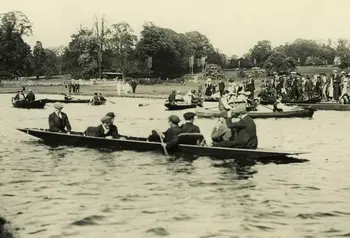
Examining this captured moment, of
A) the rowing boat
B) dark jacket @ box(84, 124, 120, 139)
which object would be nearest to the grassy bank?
the rowing boat

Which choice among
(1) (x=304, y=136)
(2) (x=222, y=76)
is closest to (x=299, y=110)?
(1) (x=304, y=136)

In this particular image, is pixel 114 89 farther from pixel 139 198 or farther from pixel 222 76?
pixel 139 198

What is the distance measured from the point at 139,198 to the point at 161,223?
192 cm

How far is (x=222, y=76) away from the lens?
77.5m

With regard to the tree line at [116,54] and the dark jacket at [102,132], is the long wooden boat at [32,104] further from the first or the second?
the tree line at [116,54]

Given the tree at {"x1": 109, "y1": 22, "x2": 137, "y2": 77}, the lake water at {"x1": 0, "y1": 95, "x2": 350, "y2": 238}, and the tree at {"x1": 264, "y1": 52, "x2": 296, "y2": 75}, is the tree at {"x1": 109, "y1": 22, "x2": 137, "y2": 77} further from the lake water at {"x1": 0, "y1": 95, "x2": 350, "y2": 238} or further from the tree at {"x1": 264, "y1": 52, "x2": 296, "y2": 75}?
the lake water at {"x1": 0, "y1": 95, "x2": 350, "y2": 238}

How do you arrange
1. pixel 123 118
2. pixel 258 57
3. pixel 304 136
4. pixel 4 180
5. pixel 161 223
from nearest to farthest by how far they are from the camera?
1. pixel 161 223
2. pixel 4 180
3. pixel 304 136
4. pixel 123 118
5. pixel 258 57

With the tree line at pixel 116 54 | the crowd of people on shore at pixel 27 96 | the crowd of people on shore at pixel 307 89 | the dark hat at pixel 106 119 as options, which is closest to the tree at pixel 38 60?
the tree line at pixel 116 54

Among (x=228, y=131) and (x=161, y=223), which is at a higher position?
(x=228, y=131)

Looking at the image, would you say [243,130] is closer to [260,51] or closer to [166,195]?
[166,195]

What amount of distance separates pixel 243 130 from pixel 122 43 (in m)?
71.4

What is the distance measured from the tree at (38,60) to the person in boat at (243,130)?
8332cm

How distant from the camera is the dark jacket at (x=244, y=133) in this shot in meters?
14.3

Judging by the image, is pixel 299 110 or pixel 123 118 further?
pixel 123 118
